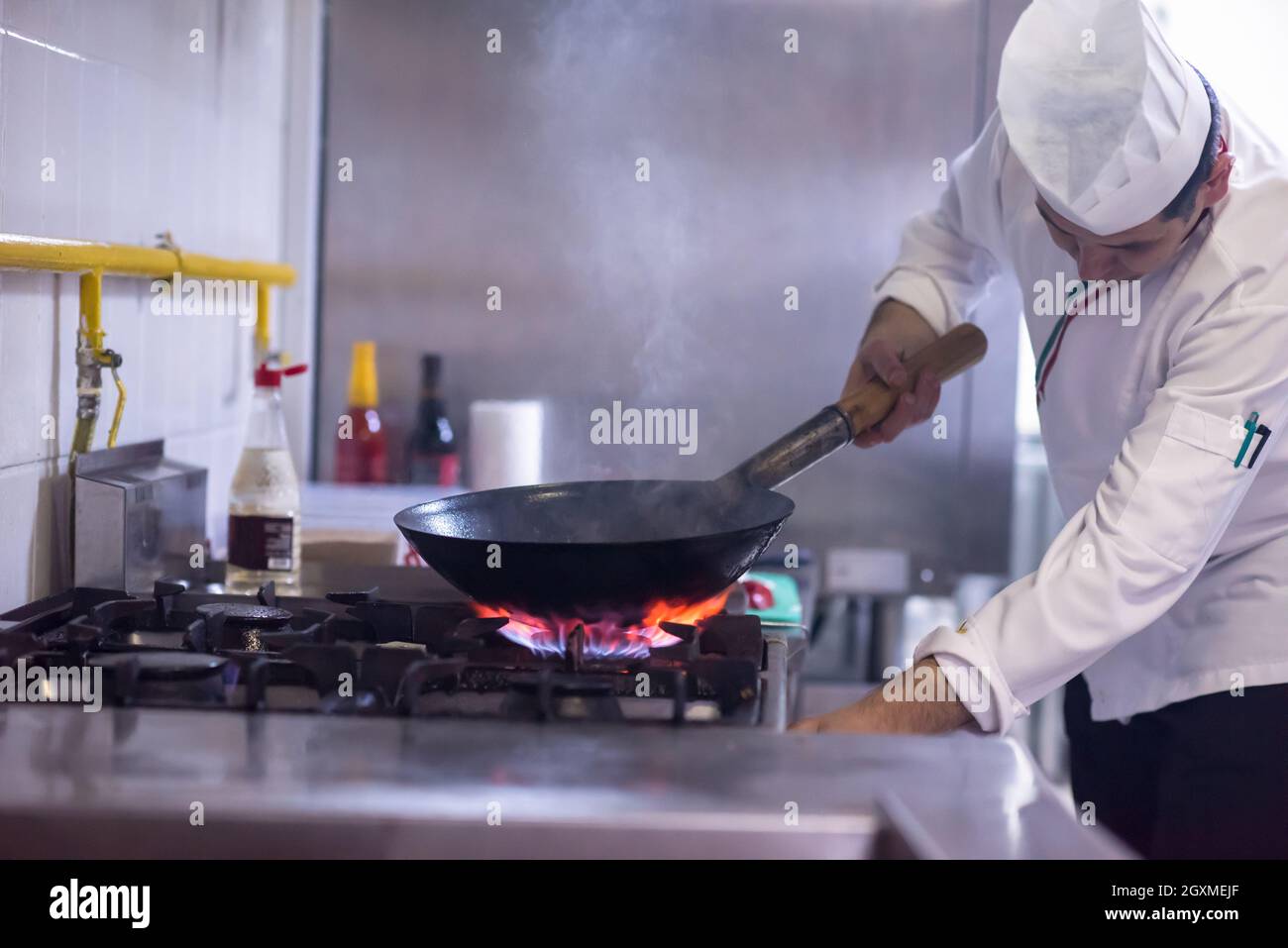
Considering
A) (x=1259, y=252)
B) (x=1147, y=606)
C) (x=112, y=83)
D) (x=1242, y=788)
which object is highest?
(x=112, y=83)

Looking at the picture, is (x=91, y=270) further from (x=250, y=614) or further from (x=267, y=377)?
(x=250, y=614)

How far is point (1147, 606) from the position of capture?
108cm

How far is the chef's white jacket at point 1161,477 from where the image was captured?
1064mm

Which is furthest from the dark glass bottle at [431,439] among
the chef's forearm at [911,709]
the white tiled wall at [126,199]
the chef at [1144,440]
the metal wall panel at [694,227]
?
the chef's forearm at [911,709]

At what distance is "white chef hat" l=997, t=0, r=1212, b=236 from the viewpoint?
3.54 ft

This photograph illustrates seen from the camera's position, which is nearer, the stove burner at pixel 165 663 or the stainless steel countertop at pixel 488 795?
the stainless steel countertop at pixel 488 795

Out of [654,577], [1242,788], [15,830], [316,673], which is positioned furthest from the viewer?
[1242,788]

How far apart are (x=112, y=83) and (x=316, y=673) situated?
2.38 feet

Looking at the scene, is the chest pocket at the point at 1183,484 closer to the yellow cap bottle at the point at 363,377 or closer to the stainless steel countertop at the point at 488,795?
the stainless steel countertop at the point at 488,795

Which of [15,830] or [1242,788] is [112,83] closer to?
[15,830]

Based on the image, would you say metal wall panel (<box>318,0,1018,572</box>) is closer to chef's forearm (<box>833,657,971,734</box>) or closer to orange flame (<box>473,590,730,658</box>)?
orange flame (<box>473,590,730,658</box>)

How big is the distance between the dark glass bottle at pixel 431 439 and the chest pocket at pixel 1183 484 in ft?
4.06

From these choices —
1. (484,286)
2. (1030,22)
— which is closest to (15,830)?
(1030,22)

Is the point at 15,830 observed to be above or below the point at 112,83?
below
